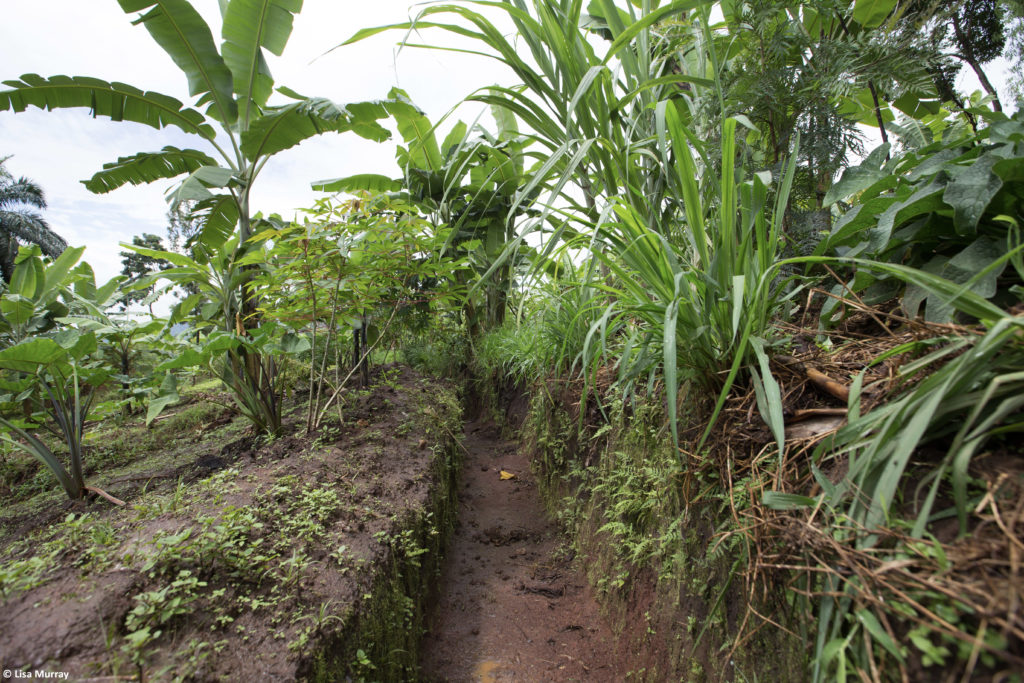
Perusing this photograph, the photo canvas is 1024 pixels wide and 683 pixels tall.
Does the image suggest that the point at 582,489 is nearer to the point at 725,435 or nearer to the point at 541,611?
the point at 541,611

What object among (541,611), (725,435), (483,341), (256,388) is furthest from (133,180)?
(725,435)

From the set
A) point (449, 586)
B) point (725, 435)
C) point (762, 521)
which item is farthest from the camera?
point (449, 586)

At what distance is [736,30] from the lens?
4.95ft

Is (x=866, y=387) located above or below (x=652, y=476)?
above

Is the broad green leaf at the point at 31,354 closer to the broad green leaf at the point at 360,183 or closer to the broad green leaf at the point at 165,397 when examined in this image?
the broad green leaf at the point at 165,397

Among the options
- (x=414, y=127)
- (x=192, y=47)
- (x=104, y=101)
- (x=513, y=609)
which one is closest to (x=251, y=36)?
(x=192, y=47)

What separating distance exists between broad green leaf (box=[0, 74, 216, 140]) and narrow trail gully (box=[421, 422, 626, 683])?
3753 millimetres

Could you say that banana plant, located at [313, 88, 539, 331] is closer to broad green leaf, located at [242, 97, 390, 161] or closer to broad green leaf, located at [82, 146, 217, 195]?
broad green leaf, located at [242, 97, 390, 161]

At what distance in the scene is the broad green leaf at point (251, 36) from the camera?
3.52m

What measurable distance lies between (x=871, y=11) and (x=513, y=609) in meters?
3.04

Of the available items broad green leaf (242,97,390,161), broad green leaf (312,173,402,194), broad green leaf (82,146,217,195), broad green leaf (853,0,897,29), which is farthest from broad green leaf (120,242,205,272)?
broad green leaf (853,0,897,29)

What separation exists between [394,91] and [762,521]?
14.0ft

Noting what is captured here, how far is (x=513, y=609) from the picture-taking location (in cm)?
201

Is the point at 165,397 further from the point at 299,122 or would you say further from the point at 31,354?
the point at 299,122
